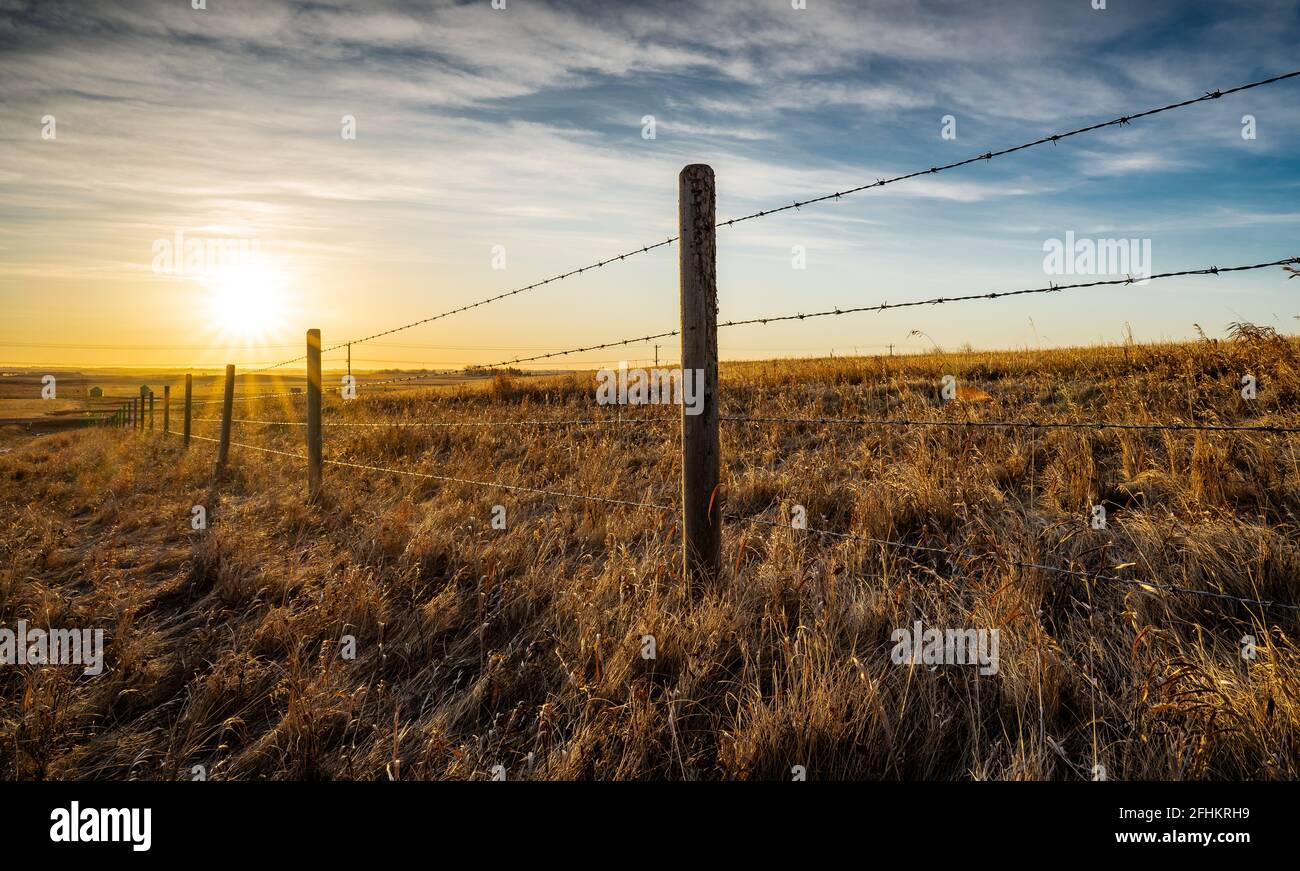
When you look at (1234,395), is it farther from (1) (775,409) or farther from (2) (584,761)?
(2) (584,761)

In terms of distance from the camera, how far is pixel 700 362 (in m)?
3.08

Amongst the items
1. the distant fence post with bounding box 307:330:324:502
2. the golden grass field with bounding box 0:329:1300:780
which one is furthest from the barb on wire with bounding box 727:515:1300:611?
the distant fence post with bounding box 307:330:324:502

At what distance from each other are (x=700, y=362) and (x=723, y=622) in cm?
116

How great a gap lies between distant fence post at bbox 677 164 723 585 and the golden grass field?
0.19m

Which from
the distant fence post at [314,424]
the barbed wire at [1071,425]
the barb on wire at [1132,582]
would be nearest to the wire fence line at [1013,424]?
the barbed wire at [1071,425]

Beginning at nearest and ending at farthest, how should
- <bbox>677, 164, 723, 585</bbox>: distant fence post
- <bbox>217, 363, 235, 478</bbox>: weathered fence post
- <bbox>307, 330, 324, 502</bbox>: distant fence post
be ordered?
<bbox>677, 164, 723, 585</bbox>: distant fence post
<bbox>307, 330, 324, 502</bbox>: distant fence post
<bbox>217, 363, 235, 478</bbox>: weathered fence post

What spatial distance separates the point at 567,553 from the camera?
13.8 feet

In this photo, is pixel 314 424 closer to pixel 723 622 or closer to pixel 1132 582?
pixel 723 622

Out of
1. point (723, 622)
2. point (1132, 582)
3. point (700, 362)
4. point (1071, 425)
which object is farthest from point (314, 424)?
point (1132, 582)

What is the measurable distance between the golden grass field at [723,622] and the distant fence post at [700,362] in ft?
0.63

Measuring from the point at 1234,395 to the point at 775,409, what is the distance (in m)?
4.53

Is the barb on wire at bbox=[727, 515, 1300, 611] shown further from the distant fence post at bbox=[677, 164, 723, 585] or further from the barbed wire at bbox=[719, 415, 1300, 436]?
the distant fence post at bbox=[677, 164, 723, 585]

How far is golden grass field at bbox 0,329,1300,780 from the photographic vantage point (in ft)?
6.78
